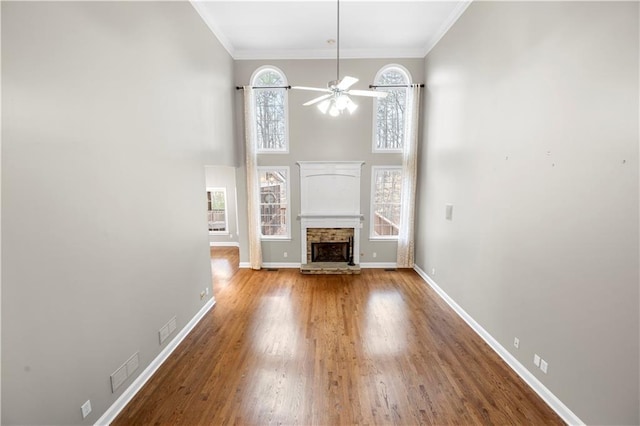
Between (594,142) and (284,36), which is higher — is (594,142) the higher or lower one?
the lower one

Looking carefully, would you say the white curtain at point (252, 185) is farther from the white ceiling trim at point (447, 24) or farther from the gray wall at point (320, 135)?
the white ceiling trim at point (447, 24)

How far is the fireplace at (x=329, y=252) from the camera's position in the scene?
5.75 metres

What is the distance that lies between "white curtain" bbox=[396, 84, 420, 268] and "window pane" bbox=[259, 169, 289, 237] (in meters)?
2.56

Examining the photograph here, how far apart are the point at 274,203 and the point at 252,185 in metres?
0.62

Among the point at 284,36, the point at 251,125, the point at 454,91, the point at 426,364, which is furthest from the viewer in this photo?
the point at 251,125

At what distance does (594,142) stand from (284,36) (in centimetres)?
463

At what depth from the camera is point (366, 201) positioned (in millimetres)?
5605

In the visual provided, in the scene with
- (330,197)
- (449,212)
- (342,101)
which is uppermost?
(342,101)

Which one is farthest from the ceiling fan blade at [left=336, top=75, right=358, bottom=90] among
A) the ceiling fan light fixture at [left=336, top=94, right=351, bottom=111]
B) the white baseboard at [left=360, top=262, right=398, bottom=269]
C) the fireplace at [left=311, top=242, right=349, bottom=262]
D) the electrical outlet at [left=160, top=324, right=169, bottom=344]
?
the white baseboard at [left=360, top=262, right=398, bottom=269]

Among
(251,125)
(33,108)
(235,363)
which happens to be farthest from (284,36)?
(235,363)

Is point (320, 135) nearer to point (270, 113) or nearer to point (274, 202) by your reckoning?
point (270, 113)

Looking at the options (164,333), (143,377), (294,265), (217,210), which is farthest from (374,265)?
(217,210)

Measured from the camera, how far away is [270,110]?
18.0 feet

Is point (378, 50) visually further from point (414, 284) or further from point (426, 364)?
point (426, 364)
